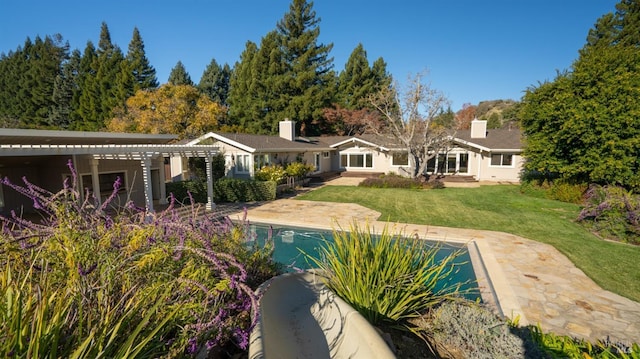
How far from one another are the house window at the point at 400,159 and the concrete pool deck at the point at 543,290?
56.3 ft

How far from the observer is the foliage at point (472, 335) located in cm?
279

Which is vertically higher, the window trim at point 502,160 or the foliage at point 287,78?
the foliage at point 287,78

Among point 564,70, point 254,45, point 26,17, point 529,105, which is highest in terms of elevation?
point 26,17

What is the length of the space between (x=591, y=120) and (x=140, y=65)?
4813 cm

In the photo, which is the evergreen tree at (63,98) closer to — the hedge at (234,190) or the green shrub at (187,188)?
the green shrub at (187,188)

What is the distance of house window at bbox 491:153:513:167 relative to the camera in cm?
2425

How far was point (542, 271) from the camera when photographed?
23.1 feet

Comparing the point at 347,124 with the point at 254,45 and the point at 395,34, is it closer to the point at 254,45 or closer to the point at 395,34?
the point at 395,34

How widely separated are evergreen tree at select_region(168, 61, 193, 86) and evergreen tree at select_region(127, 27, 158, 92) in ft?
20.8

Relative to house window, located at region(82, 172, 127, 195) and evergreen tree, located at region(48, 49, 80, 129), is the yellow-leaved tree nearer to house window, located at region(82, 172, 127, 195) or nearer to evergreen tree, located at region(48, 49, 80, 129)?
house window, located at region(82, 172, 127, 195)

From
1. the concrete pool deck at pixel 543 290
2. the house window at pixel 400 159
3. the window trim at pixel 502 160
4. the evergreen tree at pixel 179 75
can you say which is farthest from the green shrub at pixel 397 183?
the evergreen tree at pixel 179 75

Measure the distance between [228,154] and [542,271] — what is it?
17666 millimetres

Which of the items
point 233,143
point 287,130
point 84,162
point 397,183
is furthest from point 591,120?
point 84,162

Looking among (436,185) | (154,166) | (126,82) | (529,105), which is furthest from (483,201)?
(126,82)
